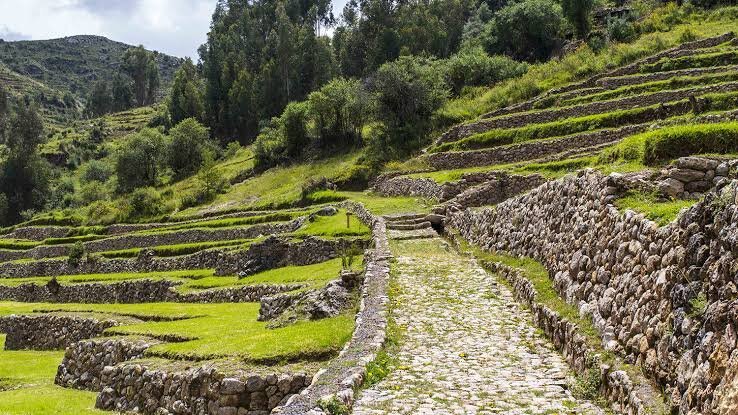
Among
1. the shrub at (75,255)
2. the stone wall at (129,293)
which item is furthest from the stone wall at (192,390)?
the shrub at (75,255)

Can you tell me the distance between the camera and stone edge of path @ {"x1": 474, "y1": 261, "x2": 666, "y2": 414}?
24.3 ft

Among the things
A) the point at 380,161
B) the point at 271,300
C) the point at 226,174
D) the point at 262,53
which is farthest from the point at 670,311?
the point at 262,53

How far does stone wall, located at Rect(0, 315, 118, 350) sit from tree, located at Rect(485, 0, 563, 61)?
69327 mm

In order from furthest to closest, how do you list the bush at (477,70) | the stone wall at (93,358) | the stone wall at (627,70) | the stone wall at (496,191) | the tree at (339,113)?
the tree at (339,113), the bush at (477,70), the stone wall at (627,70), the stone wall at (496,191), the stone wall at (93,358)

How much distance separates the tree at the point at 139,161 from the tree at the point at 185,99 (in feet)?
94.4

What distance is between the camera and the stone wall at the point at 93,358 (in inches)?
741

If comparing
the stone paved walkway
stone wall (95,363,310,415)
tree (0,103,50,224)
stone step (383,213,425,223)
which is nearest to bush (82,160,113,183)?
tree (0,103,50,224)

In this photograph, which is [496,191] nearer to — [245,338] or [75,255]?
[245,338]

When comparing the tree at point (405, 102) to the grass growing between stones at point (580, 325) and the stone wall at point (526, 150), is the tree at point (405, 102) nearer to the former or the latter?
the stone wall at point (526, 150)

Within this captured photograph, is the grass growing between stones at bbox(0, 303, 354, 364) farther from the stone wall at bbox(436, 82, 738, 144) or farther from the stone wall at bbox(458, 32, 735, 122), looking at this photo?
the stone wall at bbox(458, 32, 735, 122)

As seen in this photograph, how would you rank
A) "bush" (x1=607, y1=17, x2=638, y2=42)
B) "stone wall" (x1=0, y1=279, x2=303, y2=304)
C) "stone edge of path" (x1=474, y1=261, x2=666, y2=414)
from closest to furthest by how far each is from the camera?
"stone edge of path" (x1=474, y1=261, x2=666, y2=414)
"stone wall" (x1=0, y1=279, x2=303, y2=304)
"bush" (x1=607, y1=17, x2=638, y2=42)

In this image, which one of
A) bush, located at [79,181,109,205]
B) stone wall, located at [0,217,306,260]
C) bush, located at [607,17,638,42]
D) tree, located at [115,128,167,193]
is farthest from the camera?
bush, located at [79,181,109,205]

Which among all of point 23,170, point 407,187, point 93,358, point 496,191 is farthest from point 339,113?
point 23,170

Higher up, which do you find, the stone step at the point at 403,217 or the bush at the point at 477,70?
the bush at the point at 477,70
